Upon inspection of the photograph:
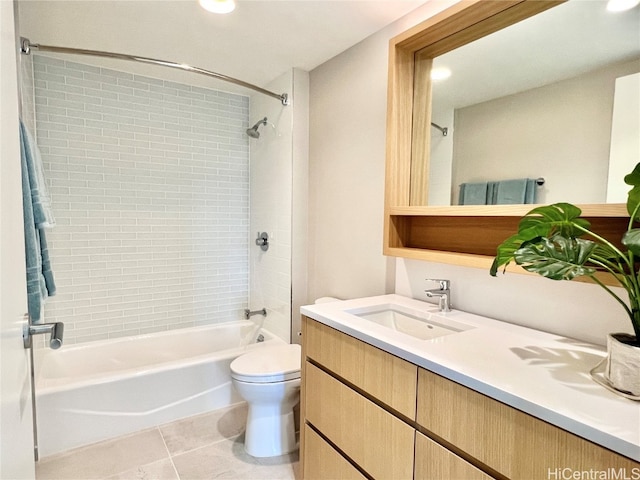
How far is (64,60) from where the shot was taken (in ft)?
7.99

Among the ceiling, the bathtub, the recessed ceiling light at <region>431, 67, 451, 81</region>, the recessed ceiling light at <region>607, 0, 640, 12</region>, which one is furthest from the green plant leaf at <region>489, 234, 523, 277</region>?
the bathtub

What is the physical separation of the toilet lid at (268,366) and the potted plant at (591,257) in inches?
53.1


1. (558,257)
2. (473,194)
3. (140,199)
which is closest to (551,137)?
(473,194)

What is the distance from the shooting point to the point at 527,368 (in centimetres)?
99

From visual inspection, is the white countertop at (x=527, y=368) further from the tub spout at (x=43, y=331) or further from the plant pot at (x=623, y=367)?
the tub spout at (x=43, y=331)

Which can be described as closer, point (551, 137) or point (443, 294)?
point (551, 137)

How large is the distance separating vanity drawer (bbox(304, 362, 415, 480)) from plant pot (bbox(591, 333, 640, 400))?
0.55m

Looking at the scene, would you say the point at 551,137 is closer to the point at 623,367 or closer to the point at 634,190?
the point at 634,190

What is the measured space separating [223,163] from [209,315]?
4.33ft

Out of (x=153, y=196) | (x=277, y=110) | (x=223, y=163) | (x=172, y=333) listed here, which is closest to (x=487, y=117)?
(x=277, y=110)

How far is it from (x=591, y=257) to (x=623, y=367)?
0.86ft

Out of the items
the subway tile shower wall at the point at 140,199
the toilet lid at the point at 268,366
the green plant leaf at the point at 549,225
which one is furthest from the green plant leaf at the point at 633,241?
the subway tile shower wall at the point at 140,199

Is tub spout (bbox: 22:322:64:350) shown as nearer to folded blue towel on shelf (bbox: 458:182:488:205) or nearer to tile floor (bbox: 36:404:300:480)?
tile floor (bbox: 36:404:300:480)

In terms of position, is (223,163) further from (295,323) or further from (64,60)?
(295,323)
